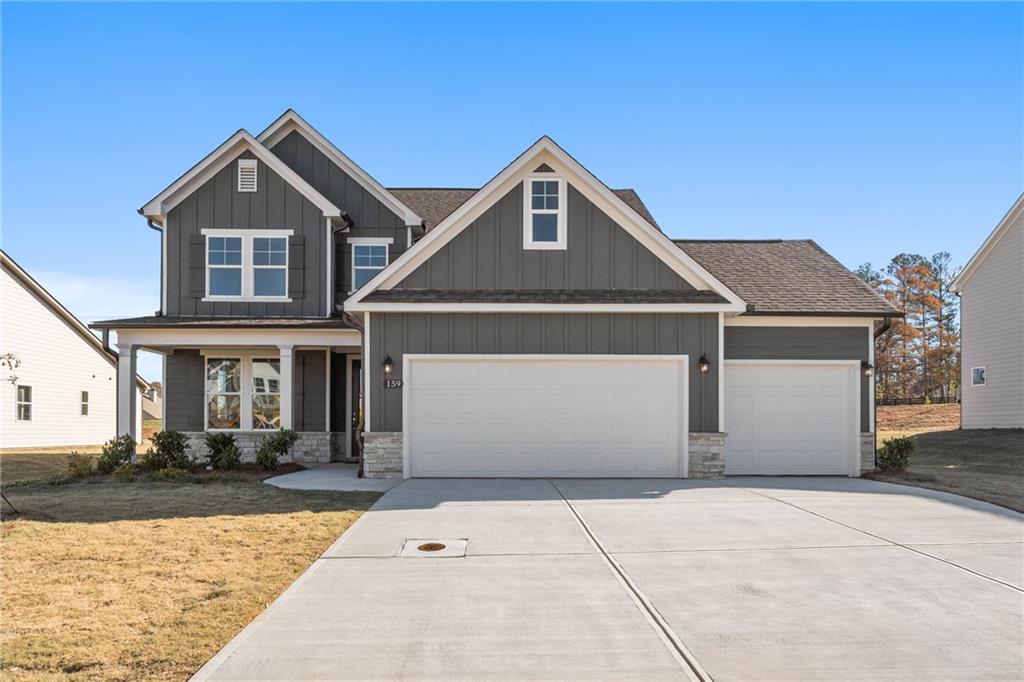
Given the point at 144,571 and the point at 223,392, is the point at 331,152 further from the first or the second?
the point at 144,571

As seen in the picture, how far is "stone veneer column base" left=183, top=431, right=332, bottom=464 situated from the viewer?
16.8 meters

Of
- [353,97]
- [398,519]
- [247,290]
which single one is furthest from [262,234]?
[398,519]

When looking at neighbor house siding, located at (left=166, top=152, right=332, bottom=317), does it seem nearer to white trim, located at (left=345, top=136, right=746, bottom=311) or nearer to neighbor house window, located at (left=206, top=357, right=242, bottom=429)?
neighbor house window, located at (left=206, top=357, right=242, bottom=429)

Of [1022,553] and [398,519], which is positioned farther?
[398,519]

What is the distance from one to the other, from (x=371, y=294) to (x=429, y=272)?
44.6 inches

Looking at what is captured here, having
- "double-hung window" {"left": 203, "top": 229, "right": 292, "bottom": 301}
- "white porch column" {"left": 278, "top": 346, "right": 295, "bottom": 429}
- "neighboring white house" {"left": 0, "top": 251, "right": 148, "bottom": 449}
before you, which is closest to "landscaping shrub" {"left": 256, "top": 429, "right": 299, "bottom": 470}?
"white porch column" {"left": 278, "top": 346, "right": 295, "bottom": 429}

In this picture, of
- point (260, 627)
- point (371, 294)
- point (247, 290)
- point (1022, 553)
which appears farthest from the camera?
point (247, 290)

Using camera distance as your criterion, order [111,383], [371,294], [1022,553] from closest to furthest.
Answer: [1022,553] < [371,294] < [111,383]

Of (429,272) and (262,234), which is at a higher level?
(262,234)

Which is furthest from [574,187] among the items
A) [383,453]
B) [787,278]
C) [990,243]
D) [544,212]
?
[990,243]

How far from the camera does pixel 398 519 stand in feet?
30.0

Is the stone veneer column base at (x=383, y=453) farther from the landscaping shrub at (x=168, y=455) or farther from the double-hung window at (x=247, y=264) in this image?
the double-hung window at (x=247, y=264)

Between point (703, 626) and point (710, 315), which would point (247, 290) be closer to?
point (710, 315)

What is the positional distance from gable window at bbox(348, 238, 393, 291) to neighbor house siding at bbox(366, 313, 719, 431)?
463 cm
